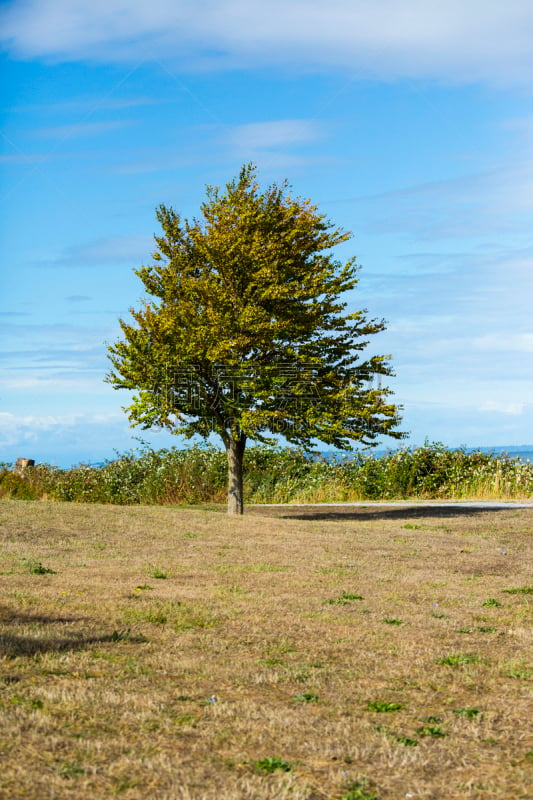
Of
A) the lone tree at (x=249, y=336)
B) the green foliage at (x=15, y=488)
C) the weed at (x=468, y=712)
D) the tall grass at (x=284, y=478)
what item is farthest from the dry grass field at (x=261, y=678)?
the tall grass at (x=284, y=478)

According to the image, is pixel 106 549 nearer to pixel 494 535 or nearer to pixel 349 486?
pixel 494 535

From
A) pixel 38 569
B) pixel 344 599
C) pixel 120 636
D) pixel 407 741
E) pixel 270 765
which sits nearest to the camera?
pixel 270 765

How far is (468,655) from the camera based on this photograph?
7852 mm

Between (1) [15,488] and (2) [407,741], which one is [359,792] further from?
(1) [15,488]

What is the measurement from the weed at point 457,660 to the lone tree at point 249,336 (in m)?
13.0

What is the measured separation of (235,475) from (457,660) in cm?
1595

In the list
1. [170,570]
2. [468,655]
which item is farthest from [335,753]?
[170,570]

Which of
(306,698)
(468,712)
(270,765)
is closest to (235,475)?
(306,698)

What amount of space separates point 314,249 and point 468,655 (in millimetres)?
16167

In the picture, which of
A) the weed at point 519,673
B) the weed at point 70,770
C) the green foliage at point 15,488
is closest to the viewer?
the weed at point 70,770

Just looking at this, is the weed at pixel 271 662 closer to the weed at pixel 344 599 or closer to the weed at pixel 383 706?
the weed at pixel 383 706

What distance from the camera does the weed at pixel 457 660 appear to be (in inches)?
297

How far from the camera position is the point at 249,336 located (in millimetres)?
21406

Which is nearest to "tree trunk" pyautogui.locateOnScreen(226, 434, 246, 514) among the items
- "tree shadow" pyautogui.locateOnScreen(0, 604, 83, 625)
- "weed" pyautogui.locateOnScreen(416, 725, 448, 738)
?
"tree shadow" pyautogui.locateOnScreen(0, 604, 83, 625)
